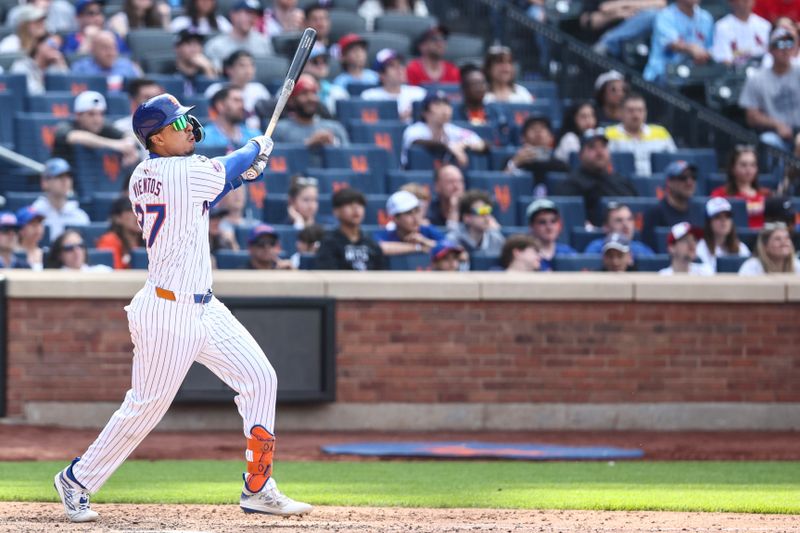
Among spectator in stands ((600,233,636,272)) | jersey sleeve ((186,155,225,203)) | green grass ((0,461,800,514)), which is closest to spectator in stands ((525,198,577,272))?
spectator in stands ((600,233,636,272))

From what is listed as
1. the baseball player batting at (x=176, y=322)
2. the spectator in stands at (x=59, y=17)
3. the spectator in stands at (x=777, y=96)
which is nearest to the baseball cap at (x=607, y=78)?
the spectator in stands at (x=777, y=96)

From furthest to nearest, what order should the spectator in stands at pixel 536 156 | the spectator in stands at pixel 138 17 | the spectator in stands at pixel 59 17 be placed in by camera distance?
A: the spectator in stands at pixel 59 17
the spectator in stands at pixel 138 17
the spectator in stands at pixel 536 156

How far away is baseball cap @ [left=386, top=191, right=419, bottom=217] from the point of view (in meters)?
11.6

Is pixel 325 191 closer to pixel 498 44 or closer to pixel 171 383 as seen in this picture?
pixel 498 44

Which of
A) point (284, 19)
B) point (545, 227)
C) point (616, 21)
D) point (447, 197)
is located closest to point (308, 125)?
point (447, 197)

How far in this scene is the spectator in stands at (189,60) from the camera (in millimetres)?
13734

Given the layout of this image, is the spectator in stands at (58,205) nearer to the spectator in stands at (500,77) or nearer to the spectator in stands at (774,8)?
the spectator in stands at (500,77)

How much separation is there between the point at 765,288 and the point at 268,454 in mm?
5519

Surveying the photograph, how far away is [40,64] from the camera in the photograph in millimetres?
13695

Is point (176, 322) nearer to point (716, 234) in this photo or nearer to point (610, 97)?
point (716, 234)

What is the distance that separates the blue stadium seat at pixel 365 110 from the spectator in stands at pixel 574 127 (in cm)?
158

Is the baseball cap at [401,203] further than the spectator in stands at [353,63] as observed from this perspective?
No

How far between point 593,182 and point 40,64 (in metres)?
5.22

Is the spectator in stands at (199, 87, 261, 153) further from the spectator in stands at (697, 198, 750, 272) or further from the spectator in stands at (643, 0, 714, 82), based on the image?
the spectator in stands at (643, 0, 714, 82)
